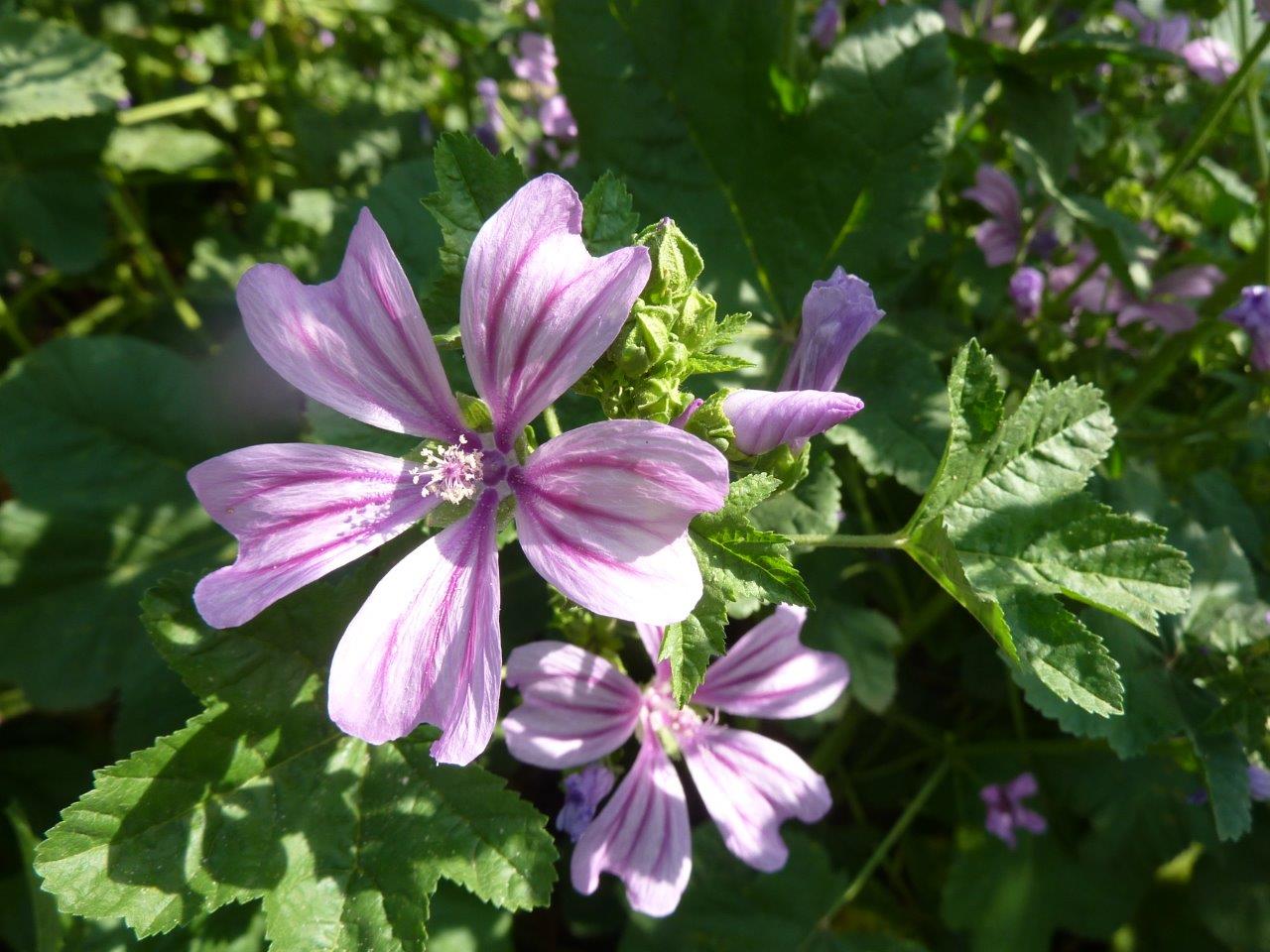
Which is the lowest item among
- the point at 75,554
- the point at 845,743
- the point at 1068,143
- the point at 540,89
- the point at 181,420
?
the point at 845,743

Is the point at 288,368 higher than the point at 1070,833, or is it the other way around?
the point at 288,368

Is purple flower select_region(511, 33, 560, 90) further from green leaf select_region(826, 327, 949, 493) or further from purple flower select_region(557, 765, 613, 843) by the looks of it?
purple flower select_region(557, 765, 613, 843)

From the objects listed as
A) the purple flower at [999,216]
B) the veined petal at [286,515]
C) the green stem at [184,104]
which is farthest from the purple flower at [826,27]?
the green stem at [184,104]

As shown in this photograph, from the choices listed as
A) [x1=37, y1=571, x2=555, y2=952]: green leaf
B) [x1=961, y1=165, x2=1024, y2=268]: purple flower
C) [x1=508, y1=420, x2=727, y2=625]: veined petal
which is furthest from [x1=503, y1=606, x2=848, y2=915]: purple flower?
[x1=961, y1=165, x2=1024, y2=268]: purple flower

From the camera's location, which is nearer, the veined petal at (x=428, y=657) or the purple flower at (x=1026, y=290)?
the veined petal at (x=428, y=657)

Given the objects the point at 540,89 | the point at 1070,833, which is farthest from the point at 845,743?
the point at 540,89

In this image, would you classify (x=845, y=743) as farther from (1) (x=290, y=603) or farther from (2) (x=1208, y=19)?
(2) (x=1208, y=19)

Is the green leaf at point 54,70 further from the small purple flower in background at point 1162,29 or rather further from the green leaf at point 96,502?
the small purple flower in background at point 1162,29
